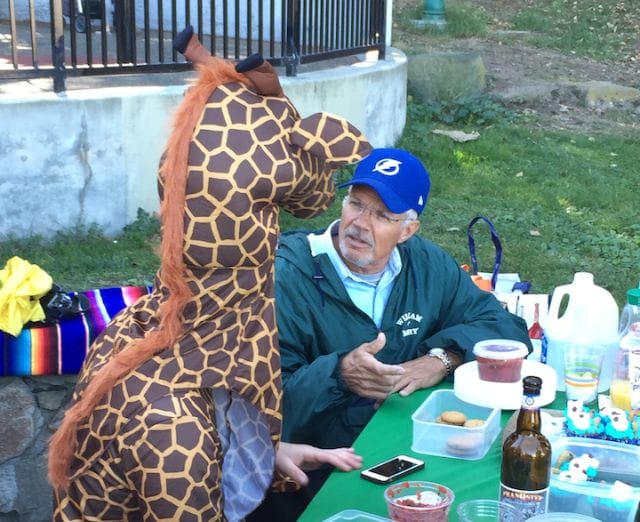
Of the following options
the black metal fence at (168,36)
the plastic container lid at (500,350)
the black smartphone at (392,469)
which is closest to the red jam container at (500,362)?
the plastic container lid at (500,350)

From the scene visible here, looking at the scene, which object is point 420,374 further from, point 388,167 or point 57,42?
point 57,42

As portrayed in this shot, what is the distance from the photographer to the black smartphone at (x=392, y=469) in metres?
2.37

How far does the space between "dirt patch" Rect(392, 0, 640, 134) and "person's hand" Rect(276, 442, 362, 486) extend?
277 inches

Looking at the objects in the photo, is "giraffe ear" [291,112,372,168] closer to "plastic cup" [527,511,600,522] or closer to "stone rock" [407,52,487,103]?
"plastic cup" [527,511,600,522]

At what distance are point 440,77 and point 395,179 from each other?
21.7ft

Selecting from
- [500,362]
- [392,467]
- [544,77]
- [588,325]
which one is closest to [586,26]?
[544,77]

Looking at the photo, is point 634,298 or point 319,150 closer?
point 319,150

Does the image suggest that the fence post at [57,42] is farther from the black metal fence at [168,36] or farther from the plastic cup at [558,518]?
the plastic cup at [558,518]

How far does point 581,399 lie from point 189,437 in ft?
3.75

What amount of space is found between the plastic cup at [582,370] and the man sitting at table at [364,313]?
29 centimetres

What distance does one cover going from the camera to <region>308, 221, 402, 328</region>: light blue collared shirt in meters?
3.06

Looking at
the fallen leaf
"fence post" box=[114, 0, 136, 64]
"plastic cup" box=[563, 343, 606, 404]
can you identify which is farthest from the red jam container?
the fallen leaf

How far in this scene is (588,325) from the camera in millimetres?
2867

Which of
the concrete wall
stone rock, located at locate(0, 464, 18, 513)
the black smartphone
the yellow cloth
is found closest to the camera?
the black smartphone
